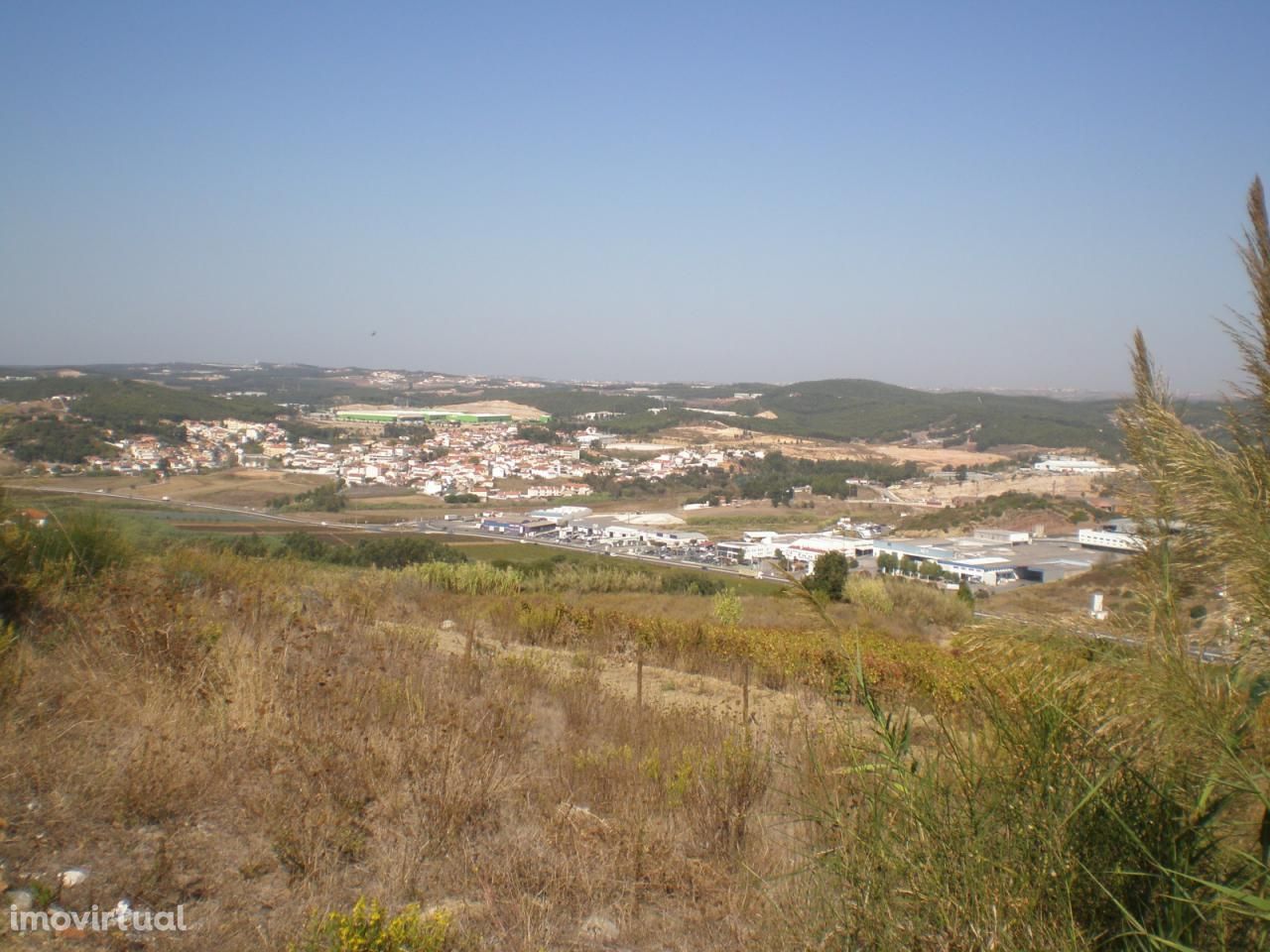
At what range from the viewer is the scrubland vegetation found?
156cm

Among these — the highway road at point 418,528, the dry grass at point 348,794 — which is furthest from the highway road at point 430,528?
the dry grass at point 348,794

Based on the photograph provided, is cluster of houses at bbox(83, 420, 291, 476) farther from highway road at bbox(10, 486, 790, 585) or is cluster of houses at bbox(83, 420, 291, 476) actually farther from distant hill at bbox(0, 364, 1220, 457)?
highway road at bbox(10, 486, 790, 585)

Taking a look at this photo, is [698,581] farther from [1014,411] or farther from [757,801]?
[1014,411]

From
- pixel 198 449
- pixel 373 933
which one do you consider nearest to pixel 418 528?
pixel 198 449

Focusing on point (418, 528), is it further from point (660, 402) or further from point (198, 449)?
point (660, 402)

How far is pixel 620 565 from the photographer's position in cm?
1927

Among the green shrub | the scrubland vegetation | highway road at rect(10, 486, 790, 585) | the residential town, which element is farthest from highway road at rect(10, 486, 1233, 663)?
the green shrub

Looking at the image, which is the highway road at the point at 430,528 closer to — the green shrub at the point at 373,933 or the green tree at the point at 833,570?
the green tree at the point at 833,570

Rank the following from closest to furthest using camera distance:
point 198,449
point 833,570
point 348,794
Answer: point 348,794
point 833,570
point 198,449

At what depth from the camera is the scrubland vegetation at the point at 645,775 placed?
1561 millimetres

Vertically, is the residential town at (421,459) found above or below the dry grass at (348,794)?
below

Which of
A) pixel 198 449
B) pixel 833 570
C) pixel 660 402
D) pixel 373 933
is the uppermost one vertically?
pixel 660 402

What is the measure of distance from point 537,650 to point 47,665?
13.6 feet

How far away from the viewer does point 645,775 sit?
364cm
